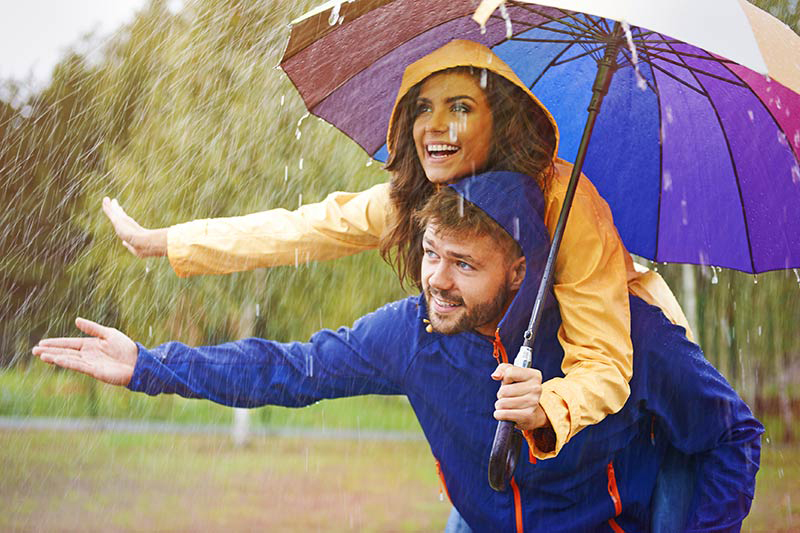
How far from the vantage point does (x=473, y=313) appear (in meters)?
3.39

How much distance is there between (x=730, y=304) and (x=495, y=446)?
8467 mm

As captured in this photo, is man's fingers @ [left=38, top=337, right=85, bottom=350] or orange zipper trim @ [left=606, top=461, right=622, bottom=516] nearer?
man's fingers @ [left=38, top=337, right=85, bottom=350]

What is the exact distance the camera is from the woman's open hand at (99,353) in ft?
10.6

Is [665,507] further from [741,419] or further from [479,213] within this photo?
[479,213]

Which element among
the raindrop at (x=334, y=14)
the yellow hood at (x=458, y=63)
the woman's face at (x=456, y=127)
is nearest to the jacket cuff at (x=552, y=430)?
the woman's face at (x=456, y=127)

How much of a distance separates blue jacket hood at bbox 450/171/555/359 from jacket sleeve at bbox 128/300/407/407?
576 millimetres

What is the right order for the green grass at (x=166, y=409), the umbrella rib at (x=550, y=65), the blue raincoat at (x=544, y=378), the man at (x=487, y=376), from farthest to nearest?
the green grass at (x=166, y=409) → the umbrella rib at (x=550, y=65) → the blue raincoat at (x=544, y=378) → the man at (x=487, y=376)

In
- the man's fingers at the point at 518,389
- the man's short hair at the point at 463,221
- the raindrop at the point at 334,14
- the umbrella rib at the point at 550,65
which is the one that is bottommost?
the man's fingers at the point at 518,389

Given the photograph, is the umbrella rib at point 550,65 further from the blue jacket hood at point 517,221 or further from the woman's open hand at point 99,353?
the woman's open hand at point 99,353

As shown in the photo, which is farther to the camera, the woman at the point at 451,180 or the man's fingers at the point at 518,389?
the woman at the point at 451,180

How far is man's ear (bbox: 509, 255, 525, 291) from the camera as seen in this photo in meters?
3.39

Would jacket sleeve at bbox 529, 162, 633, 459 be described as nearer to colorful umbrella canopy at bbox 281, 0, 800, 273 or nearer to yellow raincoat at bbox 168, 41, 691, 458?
yellow raincoat at bbox 168, 41, 691, 458

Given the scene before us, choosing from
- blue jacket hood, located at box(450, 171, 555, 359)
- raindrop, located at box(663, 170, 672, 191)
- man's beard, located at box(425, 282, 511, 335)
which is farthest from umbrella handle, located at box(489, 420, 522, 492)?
raindrop, located at box(663, 170, 672, 191)

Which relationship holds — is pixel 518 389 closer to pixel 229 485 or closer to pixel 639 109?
pixel 639 109
